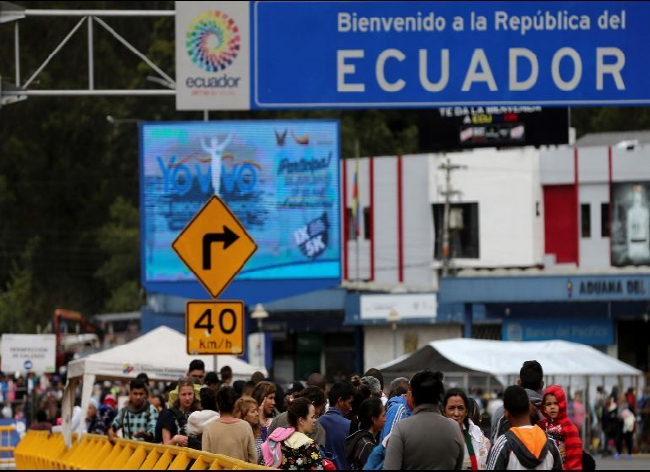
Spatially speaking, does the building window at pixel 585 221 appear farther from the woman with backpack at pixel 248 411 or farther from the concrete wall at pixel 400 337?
the woman with backpack at pixel 248 411

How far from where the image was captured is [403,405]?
1441 centimetres

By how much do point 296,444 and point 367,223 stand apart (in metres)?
48.7

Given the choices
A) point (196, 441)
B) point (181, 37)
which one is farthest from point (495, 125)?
point (196, 441)

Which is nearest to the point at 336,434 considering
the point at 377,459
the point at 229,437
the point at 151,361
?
the point at 229,437

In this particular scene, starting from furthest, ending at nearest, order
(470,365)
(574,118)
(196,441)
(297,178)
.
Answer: (574,118)
(297,178)
(470,365)
(196,441)

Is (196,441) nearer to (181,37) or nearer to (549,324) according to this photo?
(181,37)

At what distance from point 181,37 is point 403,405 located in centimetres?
806

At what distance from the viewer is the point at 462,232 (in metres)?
60.1

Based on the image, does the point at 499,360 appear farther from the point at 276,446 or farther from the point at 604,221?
the point at 604,221

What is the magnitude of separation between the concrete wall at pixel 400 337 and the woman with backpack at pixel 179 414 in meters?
42.0

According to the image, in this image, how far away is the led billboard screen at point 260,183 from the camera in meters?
42.5

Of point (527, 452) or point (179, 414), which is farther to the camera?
point (179, 414)

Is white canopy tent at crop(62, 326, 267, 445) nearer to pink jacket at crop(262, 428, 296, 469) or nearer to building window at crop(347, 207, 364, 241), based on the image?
pink jacket at crop(262, 428, 296, 469)

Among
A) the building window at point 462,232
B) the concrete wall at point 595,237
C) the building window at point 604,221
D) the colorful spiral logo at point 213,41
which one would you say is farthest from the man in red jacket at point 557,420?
the building window at point 462,232
